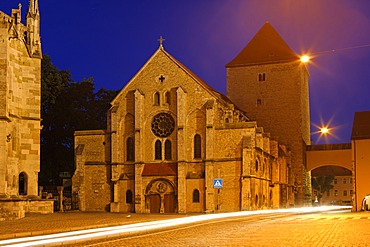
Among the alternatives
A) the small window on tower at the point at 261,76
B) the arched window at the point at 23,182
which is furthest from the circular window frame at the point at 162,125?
the small window on tower at the point at 261,76

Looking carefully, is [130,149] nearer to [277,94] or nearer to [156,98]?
[156,98]

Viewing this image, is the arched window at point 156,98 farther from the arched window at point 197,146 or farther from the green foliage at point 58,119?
the green foliage at point 58,119

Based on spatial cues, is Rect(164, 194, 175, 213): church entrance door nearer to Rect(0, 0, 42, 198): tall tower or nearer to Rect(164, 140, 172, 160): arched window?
Rect(164, 140, 172, 160): arched window

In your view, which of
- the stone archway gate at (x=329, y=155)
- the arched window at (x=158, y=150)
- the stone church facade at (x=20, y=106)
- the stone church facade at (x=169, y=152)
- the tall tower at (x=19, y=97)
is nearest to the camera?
the stone church facade at (x=20, y=106)

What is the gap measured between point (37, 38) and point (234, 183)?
21.8 meters

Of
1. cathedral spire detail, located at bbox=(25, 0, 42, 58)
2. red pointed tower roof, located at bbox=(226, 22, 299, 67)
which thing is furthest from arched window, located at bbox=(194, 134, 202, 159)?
cathedral spire detail, located at bbox=(25, 0, 42, 58)

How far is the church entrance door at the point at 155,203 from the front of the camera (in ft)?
170

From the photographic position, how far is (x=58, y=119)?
63125 millimetres

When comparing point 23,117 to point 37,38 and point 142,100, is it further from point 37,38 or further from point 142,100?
point 142,100

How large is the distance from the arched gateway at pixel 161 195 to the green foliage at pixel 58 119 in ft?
42.9

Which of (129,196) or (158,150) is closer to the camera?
(129,196)

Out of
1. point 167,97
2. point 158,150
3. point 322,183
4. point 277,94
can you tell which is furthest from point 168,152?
point 322,183

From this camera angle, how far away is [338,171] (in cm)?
12438

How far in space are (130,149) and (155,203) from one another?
5.08 m
